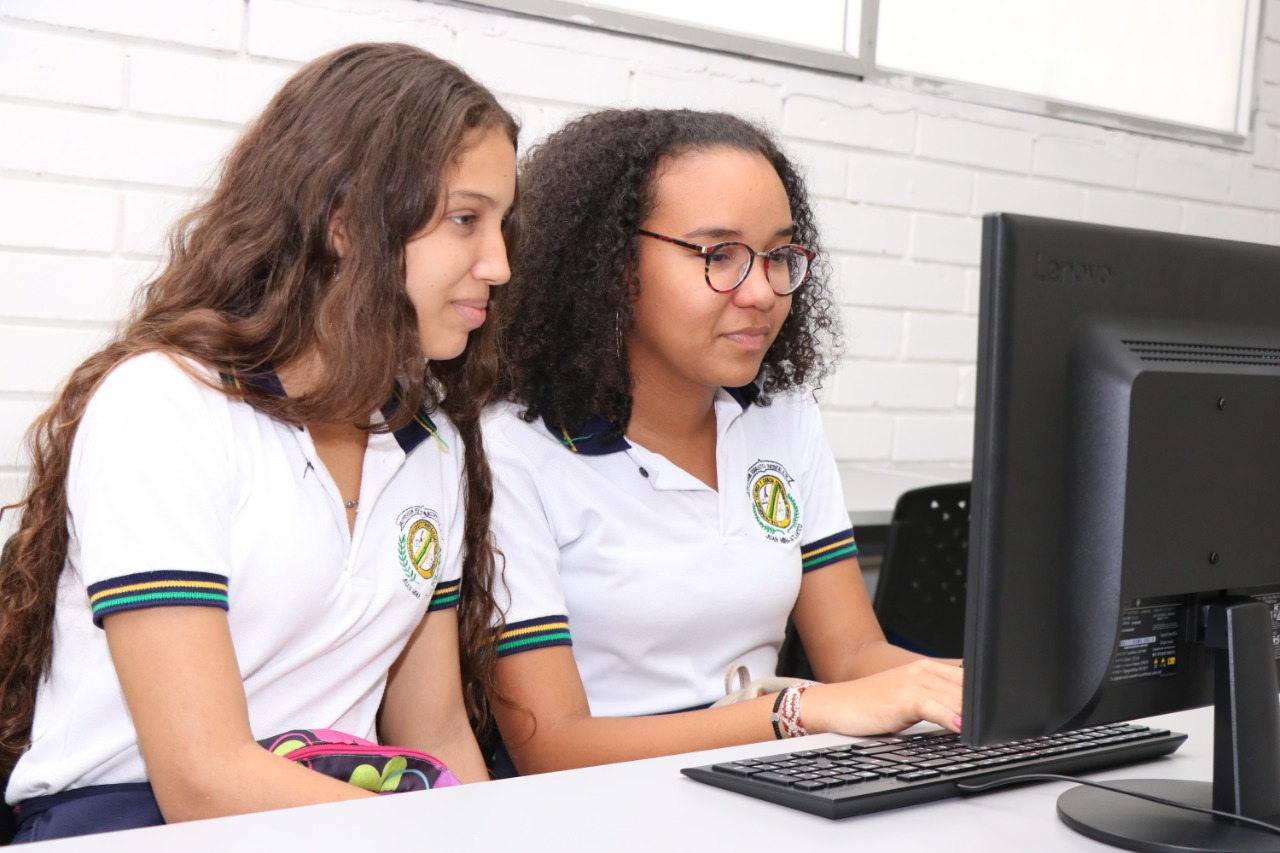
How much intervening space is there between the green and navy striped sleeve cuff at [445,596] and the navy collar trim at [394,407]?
0.48ft

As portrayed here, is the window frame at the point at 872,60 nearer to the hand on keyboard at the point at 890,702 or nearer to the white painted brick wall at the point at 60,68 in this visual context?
the white painted brick wall at the point at 60,68

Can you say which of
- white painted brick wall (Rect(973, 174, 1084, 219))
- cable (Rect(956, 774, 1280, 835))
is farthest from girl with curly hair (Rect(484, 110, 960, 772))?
white painted brick wall (Rect(973, 174, 1084, 219))

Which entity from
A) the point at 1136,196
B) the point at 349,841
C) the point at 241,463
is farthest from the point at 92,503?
the point at 1136,196

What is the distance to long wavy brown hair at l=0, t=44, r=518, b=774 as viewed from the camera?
121 centimetres

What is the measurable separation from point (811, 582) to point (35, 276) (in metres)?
1.16

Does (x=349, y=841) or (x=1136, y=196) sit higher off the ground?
(x=1136, y=196)

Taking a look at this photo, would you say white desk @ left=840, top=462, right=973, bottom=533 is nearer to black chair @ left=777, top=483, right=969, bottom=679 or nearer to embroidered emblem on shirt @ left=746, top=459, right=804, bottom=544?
black chair @ left=777, top=483, right=969, bottom=679

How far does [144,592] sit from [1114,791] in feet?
2.57

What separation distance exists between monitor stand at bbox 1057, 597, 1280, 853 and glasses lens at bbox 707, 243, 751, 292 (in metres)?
0.76

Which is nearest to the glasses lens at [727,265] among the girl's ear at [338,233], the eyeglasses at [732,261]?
the eyeglasses at [732,261]

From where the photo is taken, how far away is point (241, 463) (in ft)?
3.85

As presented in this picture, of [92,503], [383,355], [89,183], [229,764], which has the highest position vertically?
[89,183]

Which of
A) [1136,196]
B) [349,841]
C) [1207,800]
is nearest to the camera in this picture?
[349,841]

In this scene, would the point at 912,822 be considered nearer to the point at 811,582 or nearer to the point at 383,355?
the point at 383,355
